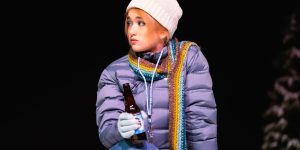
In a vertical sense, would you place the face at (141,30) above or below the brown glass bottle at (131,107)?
above

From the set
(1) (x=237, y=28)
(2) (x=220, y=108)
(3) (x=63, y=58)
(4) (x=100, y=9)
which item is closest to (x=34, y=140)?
(3) (x=63, y=58)

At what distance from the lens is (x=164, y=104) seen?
2619 millimetres

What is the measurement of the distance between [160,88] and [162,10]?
12.6 inches

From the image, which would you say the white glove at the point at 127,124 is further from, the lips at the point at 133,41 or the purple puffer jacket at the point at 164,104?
the lips at the point at 133,41

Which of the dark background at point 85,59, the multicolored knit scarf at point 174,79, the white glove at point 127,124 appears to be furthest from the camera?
the dark background at point 85,59

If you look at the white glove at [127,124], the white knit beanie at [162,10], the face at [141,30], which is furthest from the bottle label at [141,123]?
the white knit beanie at [162,10]

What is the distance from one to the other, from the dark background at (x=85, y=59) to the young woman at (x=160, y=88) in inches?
47.7

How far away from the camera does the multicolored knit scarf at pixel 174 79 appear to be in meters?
2.59

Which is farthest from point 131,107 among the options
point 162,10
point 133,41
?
point 162,10

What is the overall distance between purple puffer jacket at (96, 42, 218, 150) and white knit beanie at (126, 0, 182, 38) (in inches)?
5.1

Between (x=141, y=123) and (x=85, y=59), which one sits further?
(x=85, y=59)

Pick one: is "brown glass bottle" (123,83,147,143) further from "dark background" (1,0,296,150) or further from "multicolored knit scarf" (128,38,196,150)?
"dark background" (1,0,296,150)

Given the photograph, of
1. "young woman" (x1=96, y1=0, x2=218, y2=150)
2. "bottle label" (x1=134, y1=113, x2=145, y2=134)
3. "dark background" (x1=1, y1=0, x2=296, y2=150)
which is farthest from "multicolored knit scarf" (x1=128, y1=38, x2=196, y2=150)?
"dark background" (x1=1, y1=0, x2=296, y2=150)

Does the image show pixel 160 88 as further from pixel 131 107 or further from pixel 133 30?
pixel 133 30
